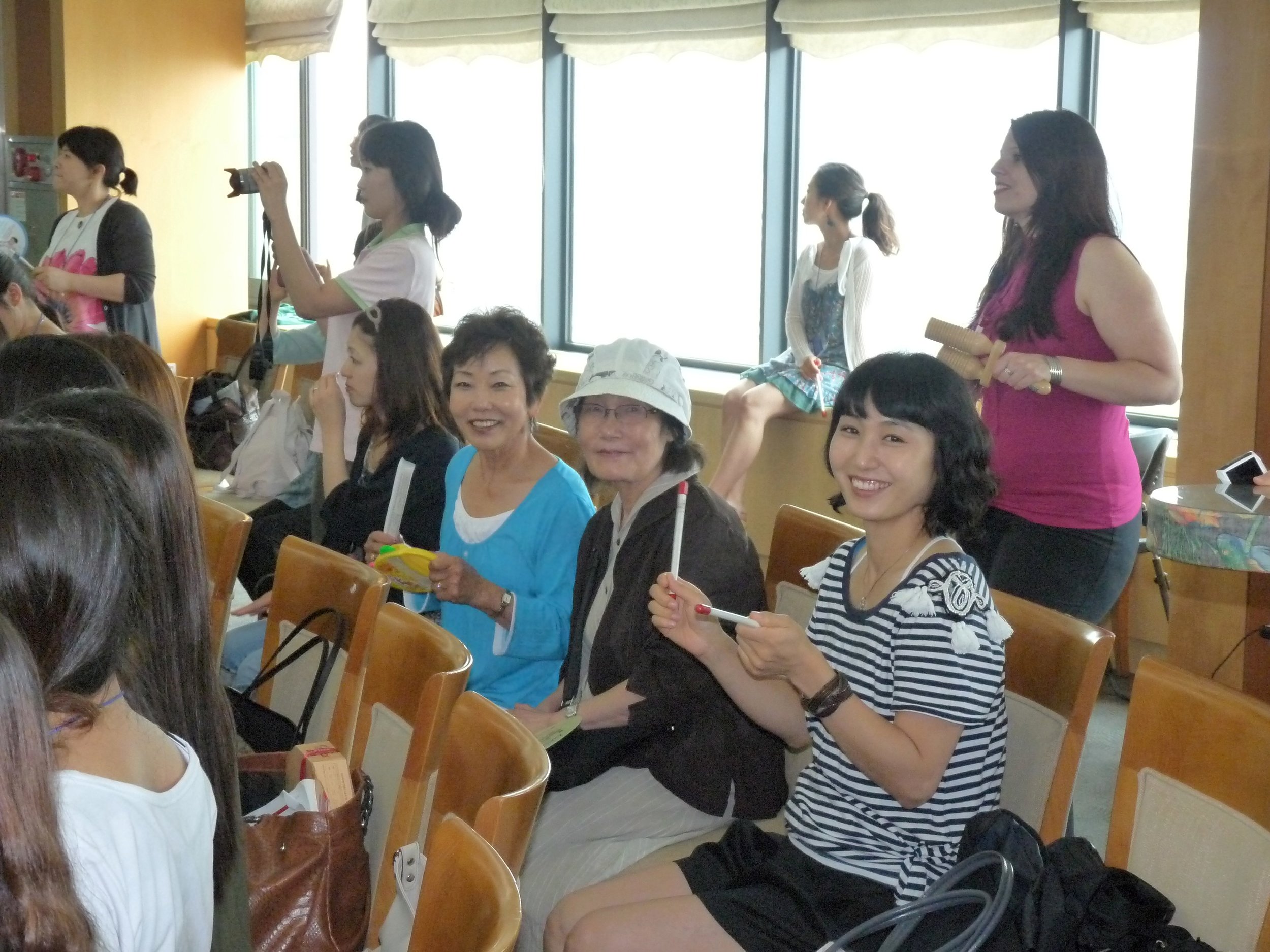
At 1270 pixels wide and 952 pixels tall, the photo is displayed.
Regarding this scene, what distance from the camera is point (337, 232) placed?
8.23 meters

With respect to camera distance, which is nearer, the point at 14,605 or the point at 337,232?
the point at 14,605

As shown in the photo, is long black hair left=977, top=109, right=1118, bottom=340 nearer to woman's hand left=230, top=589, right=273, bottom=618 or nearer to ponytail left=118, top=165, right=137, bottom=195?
woman's hand left=230, top=589, right=273, bottom=618

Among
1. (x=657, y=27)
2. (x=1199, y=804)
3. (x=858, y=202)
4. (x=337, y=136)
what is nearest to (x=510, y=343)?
(x=1199, y=804)

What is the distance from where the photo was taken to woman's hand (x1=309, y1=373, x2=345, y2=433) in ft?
10.4

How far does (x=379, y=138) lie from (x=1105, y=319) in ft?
6.26

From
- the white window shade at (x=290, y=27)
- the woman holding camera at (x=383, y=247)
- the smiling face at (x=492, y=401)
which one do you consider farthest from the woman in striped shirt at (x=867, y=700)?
the white window shade at (x=290, y=27)

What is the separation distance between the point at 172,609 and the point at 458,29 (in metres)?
6.15

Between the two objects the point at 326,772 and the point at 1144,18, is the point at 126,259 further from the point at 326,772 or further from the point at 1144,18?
the point at 1144,18

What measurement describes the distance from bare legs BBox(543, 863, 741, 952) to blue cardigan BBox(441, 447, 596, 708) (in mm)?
655

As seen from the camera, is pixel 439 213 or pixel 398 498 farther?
pixel 439 213

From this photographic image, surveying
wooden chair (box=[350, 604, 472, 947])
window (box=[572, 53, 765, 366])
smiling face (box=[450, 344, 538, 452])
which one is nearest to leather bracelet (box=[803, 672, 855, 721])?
wooden chair (box=[350, 604, 472, 947])

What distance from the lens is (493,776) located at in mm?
1481

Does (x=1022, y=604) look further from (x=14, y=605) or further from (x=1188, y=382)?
(x=14, y=605)

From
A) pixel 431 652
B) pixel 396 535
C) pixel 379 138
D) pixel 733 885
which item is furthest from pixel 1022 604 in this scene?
pixel 379 138
